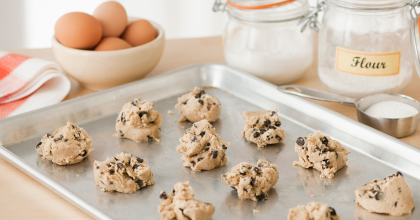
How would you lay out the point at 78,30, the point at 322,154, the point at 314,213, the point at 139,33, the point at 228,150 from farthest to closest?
1. the point at 139,33
2. the point at 78,30
3. the point at 228,150
4. the point at 322,154
5. the point at 314,213

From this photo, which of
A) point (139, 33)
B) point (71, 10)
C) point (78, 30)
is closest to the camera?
point (78, 30)

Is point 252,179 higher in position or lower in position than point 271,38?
lower

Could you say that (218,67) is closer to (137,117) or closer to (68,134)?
(137,117)

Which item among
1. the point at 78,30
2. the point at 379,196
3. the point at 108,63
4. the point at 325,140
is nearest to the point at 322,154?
the point at 325,140

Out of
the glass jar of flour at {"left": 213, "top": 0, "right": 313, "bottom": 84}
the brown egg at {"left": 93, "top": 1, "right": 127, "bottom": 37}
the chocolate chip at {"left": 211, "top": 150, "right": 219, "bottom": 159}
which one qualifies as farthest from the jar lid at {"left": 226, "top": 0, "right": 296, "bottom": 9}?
the chocolate chip at {"left": 211, "top": 150, "right": 219, "bottom": 159}

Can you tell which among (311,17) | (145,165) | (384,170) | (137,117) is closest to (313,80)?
(311,17)

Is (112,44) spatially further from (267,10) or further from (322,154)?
(322,154)

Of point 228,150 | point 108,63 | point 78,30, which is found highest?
point 78,30

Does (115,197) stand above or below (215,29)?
above
